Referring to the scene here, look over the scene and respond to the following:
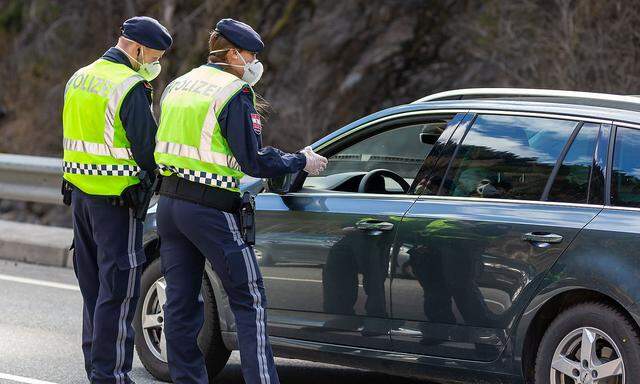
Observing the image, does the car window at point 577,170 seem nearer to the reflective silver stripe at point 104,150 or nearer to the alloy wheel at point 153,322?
the reflective silver stripe at point 104,150

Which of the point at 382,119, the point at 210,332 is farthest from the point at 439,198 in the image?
the point at 210,332

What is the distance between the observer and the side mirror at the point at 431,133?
5863 mm

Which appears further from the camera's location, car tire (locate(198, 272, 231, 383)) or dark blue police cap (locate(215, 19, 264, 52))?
car tire (locate(198, 272, 231, 383))

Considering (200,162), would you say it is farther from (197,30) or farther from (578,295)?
(197,30)

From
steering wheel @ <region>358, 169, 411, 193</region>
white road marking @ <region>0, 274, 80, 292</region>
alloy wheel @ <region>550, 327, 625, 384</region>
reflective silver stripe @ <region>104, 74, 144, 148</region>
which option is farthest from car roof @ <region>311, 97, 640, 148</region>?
white road marking @ <region>0, 274, 80, 292</region>

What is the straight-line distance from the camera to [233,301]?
5195mm

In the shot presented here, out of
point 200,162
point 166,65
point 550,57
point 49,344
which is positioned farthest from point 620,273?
point 166,65

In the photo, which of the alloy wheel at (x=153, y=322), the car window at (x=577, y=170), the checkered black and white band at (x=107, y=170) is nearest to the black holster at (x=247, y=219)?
the checkered black and white band at (x=107, y=170)

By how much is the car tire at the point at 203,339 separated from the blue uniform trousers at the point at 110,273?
504mm

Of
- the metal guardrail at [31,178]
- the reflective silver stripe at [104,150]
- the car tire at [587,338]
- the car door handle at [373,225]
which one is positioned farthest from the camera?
the metal guardrail at [31,178]

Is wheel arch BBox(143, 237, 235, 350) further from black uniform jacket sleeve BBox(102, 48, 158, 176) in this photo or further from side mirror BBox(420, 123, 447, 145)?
side mirror BBox(420, 123, 447, 145)

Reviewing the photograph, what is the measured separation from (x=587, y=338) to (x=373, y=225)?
45.7 inches

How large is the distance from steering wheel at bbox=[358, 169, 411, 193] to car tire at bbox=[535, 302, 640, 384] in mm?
1224

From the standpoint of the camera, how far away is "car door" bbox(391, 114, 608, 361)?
→ 5.15 meters
